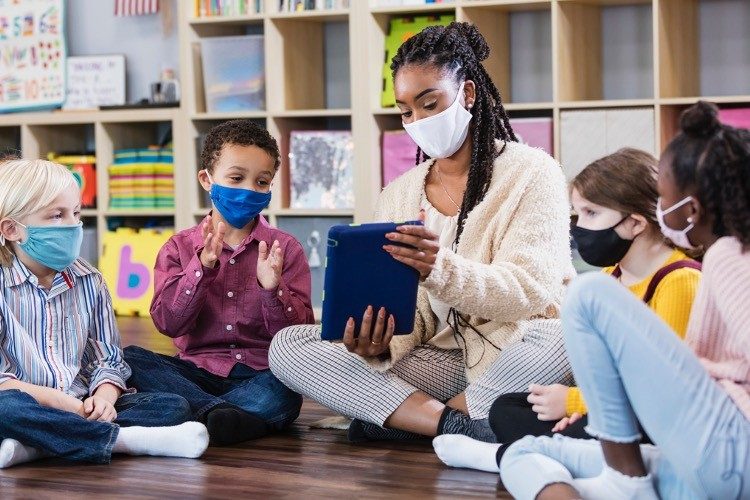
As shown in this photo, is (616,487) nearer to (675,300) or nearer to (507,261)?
(675,300)

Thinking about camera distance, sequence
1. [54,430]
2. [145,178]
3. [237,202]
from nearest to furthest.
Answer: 1. [54,430]
2. [237,202]
3. [145,178]

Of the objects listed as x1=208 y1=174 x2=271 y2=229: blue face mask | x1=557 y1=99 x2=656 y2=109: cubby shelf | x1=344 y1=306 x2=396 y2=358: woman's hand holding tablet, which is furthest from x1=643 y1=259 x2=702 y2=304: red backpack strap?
x1=557 y1=99 x2=656 y2=109: cubby shelf

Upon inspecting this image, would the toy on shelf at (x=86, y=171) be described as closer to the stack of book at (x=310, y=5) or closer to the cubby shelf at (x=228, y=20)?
the cubby shelf at (x=228, y=20)

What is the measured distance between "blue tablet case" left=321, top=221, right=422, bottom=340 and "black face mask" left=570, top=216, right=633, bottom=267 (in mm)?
293

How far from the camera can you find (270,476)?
2.13 meters

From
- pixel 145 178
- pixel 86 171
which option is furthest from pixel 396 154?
pixel 86 171

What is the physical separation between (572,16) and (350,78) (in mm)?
969

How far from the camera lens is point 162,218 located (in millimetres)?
5082

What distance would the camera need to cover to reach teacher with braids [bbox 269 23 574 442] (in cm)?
226

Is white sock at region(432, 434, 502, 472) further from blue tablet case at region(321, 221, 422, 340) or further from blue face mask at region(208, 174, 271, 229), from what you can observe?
blue face mask at region(208, 174, 271, 229)

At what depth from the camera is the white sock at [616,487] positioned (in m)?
1.66

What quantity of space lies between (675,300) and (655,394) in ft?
1.39

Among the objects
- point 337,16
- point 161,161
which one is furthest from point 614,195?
point 161,161

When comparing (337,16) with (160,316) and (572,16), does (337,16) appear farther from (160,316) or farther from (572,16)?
(160,316)
